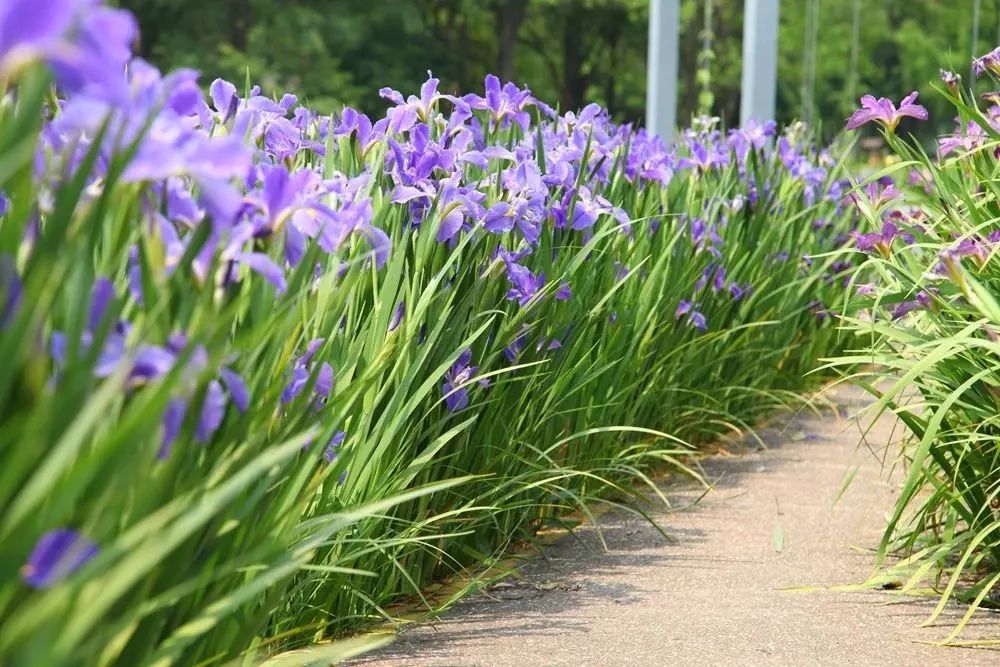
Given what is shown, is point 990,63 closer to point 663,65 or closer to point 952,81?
point 952,81

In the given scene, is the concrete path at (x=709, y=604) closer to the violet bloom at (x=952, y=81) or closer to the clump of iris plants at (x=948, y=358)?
the clump of iris plants at (x=948, y=358)

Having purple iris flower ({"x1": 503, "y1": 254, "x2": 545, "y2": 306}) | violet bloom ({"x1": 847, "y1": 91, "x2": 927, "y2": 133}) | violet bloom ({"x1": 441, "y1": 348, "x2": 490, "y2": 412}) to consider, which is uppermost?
violet bloom ({"x1": 847, "y1": 91, "x2": 927, "y2": 133})

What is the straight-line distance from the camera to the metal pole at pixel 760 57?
28.2 feet

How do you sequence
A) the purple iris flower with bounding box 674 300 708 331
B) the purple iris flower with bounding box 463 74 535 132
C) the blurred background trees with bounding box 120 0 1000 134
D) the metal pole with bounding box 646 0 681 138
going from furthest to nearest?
the blurred background trees with bounding box 120 0 1000 134, the metal pole with bounding box 646 0 681 138, the purple iris flower with bounding box 674 300 708 331, the purple iris flower with bounding box 463 74 535 132

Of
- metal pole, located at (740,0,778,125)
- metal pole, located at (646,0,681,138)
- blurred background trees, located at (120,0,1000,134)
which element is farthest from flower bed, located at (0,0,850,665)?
blurred background trees, located at (120,0,1000,134)

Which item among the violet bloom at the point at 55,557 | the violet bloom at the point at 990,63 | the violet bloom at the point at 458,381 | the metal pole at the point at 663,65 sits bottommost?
the violet bloom at the point at 458,381

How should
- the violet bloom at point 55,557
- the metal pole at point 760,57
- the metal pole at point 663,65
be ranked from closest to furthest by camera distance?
1. the violet bloom at point 55,557
2. the metal pole at point 760,57
3. the metal pole at point 663,65

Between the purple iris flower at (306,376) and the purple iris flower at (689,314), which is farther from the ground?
the purple iris flower at (306,376)

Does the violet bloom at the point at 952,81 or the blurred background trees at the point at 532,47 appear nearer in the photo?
the violet bloom at the point at 952,81

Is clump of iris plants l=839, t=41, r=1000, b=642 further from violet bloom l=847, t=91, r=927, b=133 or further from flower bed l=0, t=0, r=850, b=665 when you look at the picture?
flower bed l=0, t=0, r=850, b=665

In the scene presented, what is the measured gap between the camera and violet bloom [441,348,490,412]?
9.38 feet

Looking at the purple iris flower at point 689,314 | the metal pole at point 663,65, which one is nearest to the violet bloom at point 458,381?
the purple iris flower at point 689,314

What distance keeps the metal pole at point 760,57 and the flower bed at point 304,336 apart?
3.40 metres

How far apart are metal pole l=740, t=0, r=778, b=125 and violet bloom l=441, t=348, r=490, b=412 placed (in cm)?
614
